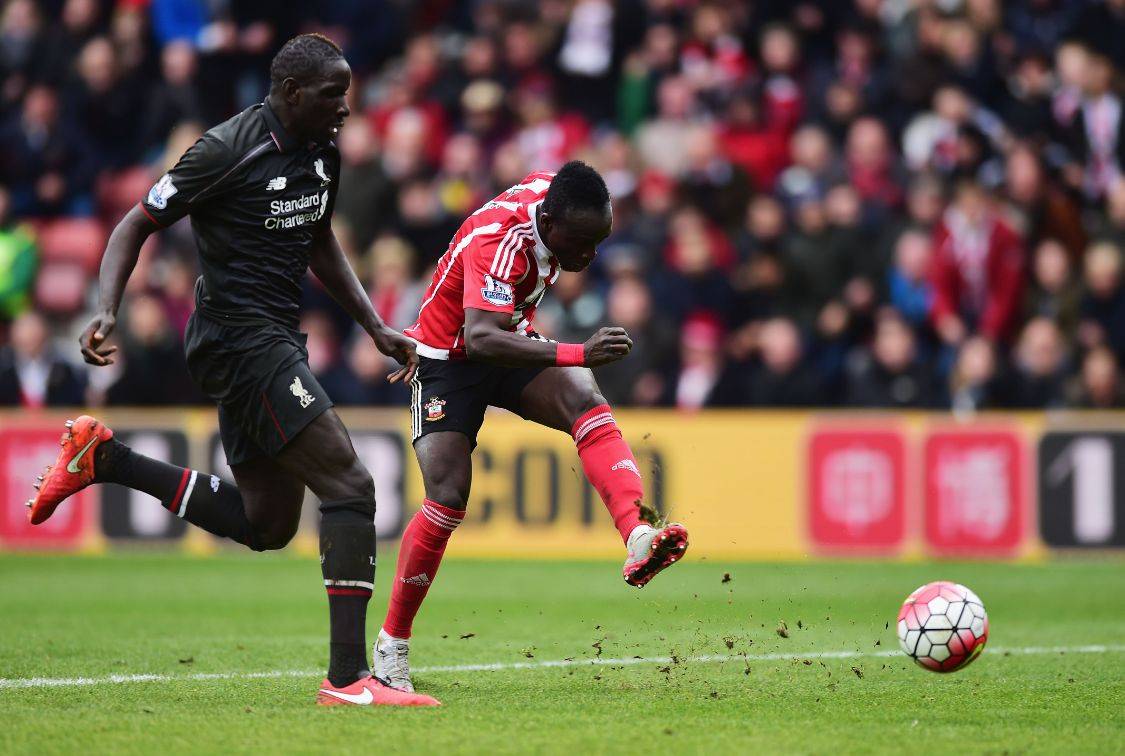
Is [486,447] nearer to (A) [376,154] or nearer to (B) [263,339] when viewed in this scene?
(A) [376,154]

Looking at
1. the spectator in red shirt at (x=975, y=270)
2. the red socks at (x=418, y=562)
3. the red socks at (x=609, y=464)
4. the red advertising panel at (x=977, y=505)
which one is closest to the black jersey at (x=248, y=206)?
the red socks at (x=418, y=562)

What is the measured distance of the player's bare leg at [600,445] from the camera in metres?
6.87

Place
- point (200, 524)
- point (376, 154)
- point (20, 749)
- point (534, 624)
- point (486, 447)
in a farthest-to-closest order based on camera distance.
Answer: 1. point (376, 154)
2. point (486, 447)
3. point (534, 624)
4. point (200, 524)
5. point (20, 749)

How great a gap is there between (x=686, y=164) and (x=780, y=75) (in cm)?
133

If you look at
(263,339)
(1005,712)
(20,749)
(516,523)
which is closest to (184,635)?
(263,339)

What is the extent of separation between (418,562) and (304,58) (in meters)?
2.24

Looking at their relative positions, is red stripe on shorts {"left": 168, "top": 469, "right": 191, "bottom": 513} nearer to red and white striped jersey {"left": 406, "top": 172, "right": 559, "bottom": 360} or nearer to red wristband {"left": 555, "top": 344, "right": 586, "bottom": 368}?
red and white striped jersey {"left": 406, "top": 172, "right": 559, "bottom": 360}

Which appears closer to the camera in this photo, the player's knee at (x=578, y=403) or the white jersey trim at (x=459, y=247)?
the white jersey trim at (x=459, y=247)

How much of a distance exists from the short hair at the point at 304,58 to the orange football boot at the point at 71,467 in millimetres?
1828

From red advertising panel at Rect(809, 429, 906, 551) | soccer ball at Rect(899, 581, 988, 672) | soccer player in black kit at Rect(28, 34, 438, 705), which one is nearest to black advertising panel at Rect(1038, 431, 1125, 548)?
red advertising panel at Rect(809, 429, 906, 551)

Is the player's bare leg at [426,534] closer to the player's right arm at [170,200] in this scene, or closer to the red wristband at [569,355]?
the red wristband at [569,355]

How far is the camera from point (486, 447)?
14.8 metres

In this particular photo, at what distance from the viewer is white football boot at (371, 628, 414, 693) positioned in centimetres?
722

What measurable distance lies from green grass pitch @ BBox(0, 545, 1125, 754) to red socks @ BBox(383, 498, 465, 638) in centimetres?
34
